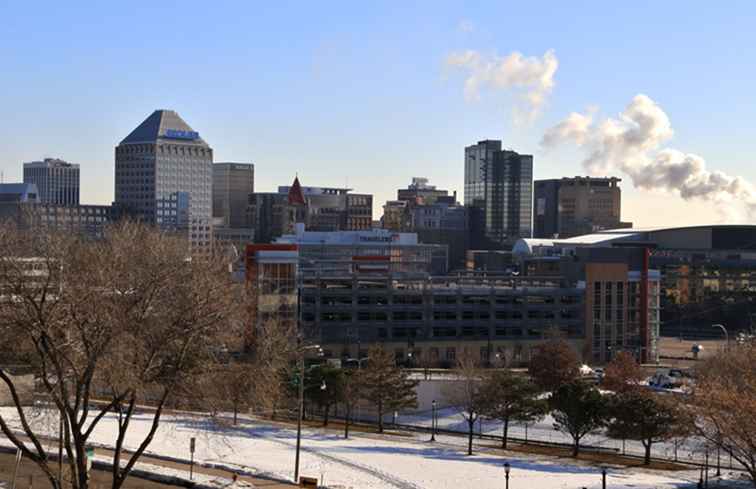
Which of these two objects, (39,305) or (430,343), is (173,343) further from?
(430,343)

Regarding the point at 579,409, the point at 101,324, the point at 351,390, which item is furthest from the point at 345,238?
the point at 101,324

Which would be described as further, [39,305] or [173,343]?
[173,343]

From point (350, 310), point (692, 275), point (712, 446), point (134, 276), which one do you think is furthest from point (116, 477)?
point (692, 275)

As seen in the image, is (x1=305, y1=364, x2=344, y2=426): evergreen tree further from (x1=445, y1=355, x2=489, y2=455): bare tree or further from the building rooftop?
the building rooftop

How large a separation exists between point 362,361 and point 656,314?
34697 mm

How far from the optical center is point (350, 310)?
3654 inches

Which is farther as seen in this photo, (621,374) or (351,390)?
(621,374)

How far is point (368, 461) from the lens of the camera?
153 ft

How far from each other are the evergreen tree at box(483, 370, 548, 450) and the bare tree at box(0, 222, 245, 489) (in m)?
25.2

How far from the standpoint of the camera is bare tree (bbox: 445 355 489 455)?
54.9m

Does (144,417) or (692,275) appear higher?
(692,275)

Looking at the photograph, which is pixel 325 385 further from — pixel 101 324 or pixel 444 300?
pixel 444 300

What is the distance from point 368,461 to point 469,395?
11.6 m

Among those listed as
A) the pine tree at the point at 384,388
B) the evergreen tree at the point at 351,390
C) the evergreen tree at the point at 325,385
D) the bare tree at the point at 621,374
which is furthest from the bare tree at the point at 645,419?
the evergreen tree at the point at 325,385
